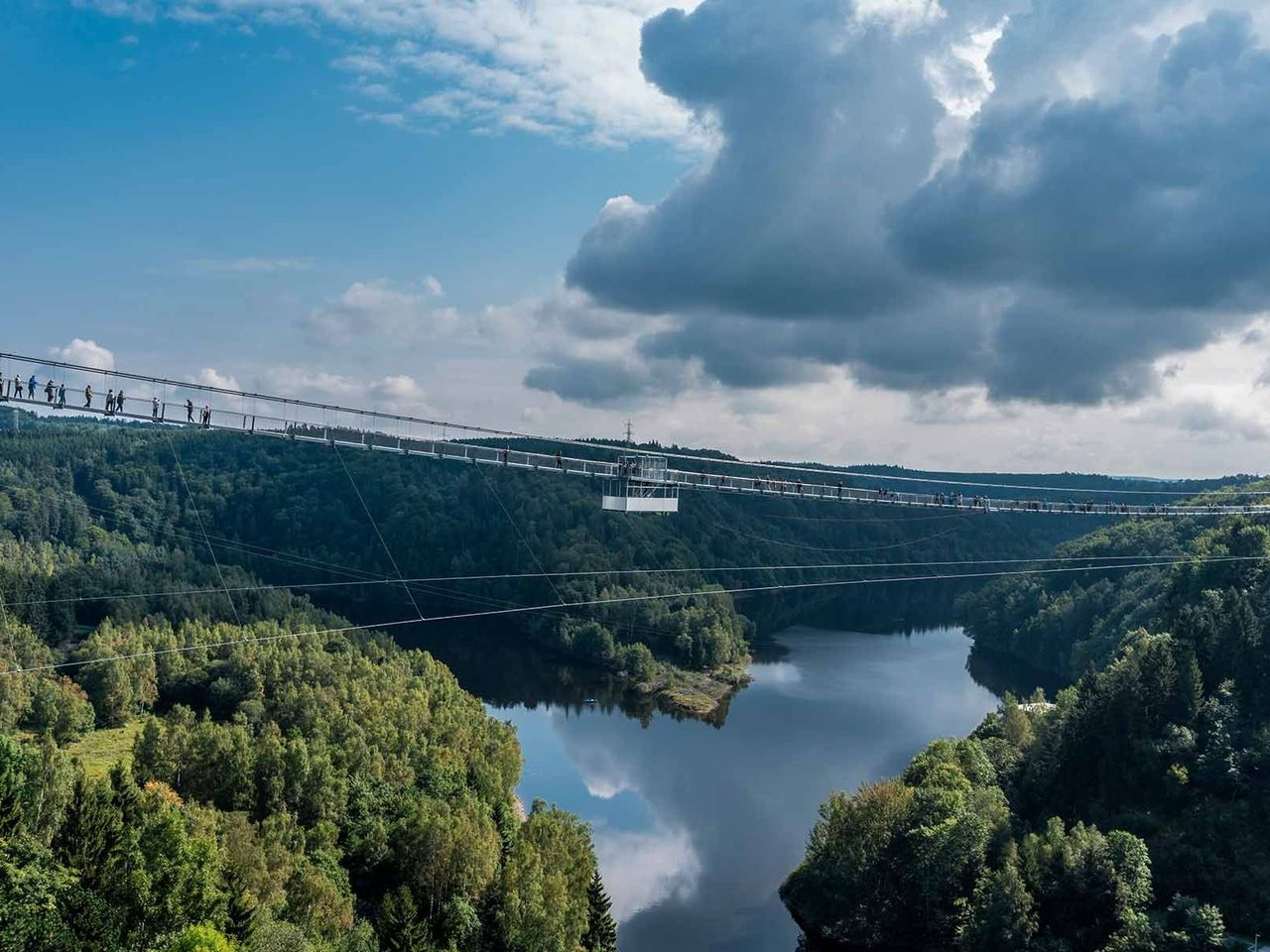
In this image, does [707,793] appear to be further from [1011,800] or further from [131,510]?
[131,510]

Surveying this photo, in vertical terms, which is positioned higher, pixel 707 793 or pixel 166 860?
pixel 166 860

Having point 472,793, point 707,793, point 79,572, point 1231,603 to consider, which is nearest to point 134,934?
point 472,793

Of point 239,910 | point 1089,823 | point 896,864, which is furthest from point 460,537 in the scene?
point 239,910

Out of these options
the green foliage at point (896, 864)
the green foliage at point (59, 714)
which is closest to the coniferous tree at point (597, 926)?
→ the green foliage at point (896, 864)

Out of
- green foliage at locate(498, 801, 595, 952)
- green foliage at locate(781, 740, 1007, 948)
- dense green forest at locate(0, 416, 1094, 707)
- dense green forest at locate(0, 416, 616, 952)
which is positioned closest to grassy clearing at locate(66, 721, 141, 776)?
dense green forest at locate(0, 416, 616, 952)

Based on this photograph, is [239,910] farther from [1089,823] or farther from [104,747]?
[1089,823]

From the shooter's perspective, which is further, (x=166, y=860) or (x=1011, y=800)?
(x=1011, y=800)
